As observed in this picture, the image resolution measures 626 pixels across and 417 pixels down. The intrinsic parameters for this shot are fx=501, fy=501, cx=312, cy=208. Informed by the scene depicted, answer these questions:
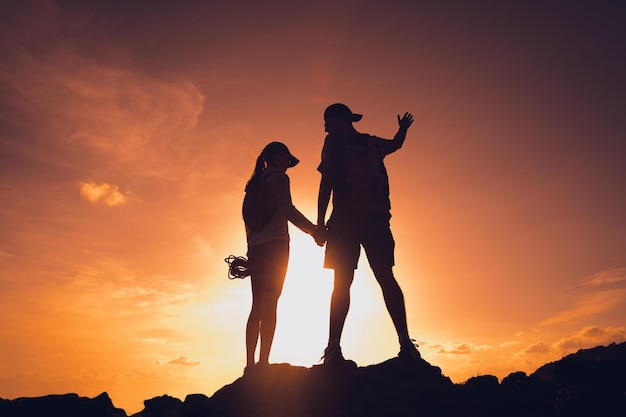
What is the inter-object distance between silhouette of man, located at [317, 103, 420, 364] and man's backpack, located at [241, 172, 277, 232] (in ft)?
2.62

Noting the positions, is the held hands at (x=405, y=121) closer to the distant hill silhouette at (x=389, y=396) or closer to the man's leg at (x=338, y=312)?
the man's leg at (x=338, y=312)

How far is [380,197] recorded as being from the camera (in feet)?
25.3

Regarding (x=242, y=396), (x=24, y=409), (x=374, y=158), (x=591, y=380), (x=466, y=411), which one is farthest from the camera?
(x=24, y=409)

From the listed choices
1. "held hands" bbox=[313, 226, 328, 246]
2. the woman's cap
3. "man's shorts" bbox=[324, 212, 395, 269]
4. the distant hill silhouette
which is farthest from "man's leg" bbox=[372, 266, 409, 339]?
the woman's cap

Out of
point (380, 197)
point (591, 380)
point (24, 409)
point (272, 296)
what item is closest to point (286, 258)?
point (272, 296)

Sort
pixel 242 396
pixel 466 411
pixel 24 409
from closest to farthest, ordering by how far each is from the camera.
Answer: pixel 466 411, pixel 242 396, pixel 24 409

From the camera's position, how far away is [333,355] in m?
→ 7.34

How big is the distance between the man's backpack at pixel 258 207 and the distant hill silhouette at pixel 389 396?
2203mm

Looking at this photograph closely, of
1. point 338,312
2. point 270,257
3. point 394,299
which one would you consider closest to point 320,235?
point 270,257

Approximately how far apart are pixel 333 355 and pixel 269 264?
1630 mm

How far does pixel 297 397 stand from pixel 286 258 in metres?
1.99

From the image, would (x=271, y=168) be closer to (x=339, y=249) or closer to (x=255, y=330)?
(x=339, y=249)

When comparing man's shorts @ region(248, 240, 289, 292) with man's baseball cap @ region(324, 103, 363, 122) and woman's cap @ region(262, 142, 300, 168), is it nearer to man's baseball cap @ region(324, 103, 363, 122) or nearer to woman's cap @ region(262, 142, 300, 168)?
woman's cap @ region(262, 142, 300, 168)

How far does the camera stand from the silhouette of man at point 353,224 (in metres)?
7.43
